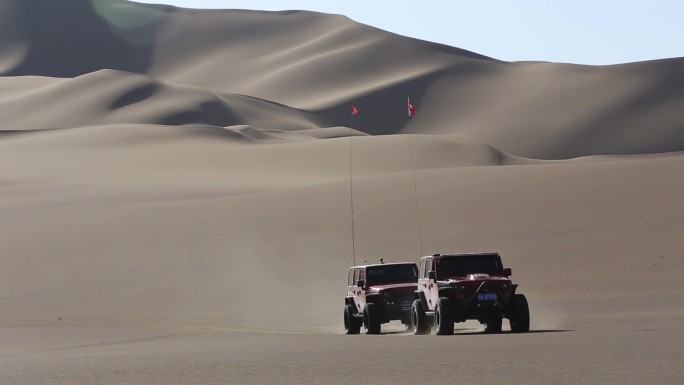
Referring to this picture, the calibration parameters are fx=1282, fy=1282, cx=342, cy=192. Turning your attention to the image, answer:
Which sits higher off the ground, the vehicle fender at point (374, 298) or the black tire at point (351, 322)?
the vehicle fender at point (374, 298)

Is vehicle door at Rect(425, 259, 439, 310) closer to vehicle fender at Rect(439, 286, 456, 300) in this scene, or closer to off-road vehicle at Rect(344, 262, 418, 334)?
vehicle fender at Rect(439, 286, 456, 300)

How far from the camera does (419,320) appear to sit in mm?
20906

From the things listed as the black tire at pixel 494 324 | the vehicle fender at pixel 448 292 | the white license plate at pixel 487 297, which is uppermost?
the vehicle fender at pixel 448 292

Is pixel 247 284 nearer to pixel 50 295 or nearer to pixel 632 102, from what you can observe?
pixel 50 295

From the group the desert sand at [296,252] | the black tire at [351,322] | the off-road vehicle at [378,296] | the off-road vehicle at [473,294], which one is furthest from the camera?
the black tire at [351,322]

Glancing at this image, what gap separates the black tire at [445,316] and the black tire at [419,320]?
3.37 feet

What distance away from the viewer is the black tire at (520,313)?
19.7 meters

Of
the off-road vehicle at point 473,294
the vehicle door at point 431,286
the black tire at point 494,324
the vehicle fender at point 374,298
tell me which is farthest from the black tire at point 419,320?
the vehicle fender at point 374,298

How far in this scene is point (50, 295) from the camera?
29.7 meters

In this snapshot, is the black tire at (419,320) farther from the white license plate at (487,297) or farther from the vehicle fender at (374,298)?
the white license plate at (487,297)

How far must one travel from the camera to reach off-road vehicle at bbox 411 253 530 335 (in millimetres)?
19703

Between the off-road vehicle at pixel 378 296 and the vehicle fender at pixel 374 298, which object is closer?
the off-road vehicle at pixel 378 296

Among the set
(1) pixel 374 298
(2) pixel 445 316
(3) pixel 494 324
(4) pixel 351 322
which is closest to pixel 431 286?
(2) pixel 445 316

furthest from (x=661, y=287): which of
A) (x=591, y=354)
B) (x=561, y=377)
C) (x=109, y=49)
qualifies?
(x=109, y=49)
